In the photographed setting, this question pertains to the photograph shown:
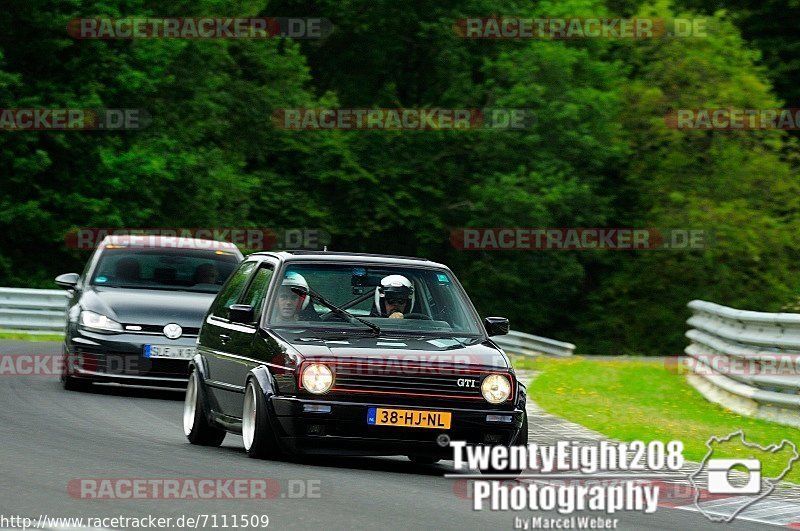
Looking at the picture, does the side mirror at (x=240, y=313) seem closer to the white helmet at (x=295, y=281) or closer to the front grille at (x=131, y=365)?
the white helmet at (x=295, y=281)

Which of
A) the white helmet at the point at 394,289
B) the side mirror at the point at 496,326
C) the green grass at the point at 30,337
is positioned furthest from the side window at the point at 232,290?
the green grass at the point at 30,337

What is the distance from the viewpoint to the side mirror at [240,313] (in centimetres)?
1238

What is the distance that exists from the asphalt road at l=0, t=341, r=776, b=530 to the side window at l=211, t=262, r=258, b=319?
1067 millimetres

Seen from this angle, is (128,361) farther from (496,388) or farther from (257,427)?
(496,388)

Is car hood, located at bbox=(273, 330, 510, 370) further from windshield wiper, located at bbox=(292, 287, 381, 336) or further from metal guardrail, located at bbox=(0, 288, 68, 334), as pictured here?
metal guardrail, located at bbox=(0, 288, 68, 334)

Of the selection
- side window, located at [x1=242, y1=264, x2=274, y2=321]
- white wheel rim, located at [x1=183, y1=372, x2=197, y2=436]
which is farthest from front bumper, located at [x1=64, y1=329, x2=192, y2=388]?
side window, located at [x1=242, y1=264, x2=274, y2=321]

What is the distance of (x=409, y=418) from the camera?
11328mm

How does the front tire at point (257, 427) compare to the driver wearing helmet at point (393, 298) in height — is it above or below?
below

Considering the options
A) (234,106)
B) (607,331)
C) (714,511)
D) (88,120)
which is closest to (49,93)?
(88,120)

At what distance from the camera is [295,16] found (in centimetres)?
5909

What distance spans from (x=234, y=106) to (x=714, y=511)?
147 ft

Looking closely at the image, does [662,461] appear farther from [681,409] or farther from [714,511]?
[681,409]

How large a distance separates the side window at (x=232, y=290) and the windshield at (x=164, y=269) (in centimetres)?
542

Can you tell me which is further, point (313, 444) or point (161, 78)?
point (161, 78)
